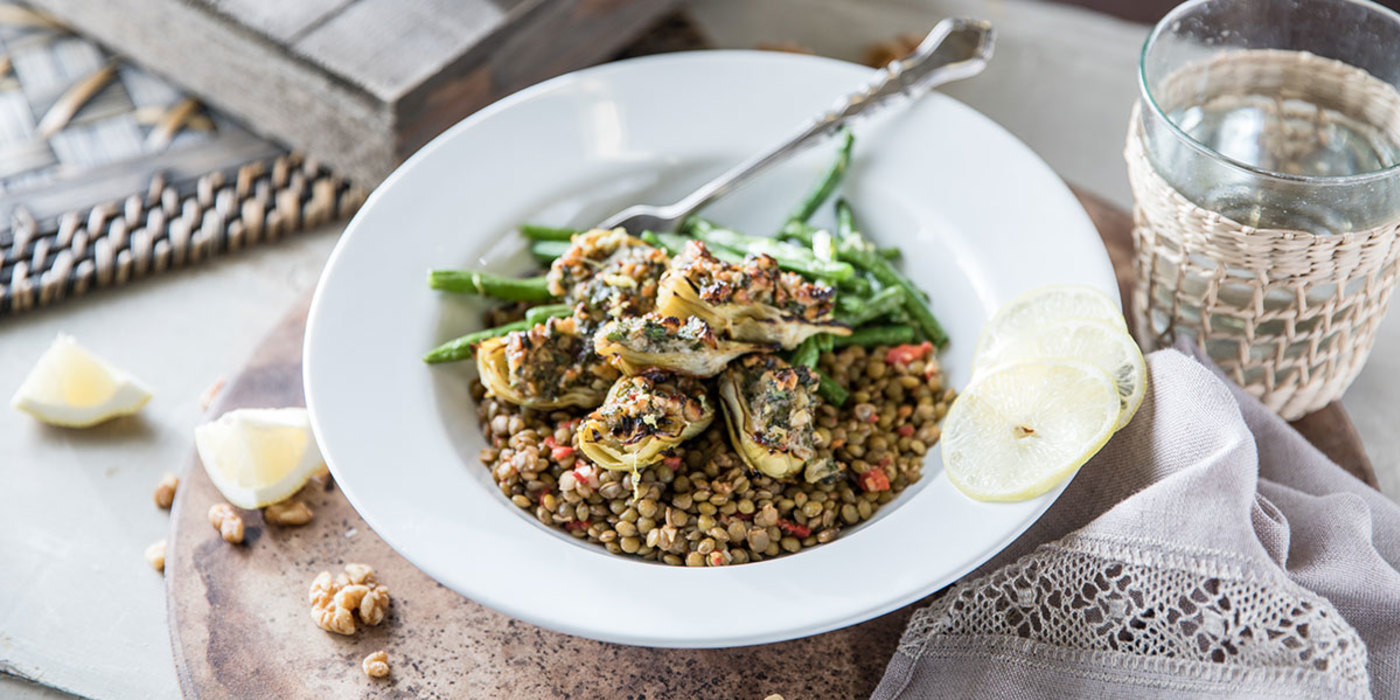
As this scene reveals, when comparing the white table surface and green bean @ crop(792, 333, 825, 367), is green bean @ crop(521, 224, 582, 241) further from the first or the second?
the white table surface

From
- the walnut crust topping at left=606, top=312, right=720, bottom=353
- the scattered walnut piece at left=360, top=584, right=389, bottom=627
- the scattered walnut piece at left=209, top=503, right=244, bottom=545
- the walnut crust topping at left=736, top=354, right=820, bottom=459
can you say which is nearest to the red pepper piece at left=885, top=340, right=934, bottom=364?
the walnut crust topping at left=736, top=354, right=820, bottom=459

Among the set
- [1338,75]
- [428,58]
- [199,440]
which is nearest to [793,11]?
[428,58]

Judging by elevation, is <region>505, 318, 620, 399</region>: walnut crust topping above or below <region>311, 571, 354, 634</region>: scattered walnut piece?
above

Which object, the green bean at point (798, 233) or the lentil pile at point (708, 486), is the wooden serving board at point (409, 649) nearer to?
the lentil pile at point (708, 486)

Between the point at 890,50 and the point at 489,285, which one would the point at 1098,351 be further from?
the point at 890,50

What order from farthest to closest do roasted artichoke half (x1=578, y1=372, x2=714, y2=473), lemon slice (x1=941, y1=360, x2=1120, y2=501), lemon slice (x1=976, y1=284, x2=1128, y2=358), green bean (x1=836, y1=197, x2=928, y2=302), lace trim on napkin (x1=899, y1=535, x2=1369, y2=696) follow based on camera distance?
green bean (x1=836, y1=197, x2=928, y2=302), lemon slice (x1=976, y1=284, x2=1128, y2=358), roasted artichoke half (x1=578, y1=372, x2=714, y2=473), lemon slice (x1=941, y1=360, x2=1120, y2=501), lace trim on napkin (x1=899, y1=535, x2=1369, y2=696)

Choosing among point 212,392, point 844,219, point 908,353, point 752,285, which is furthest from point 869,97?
point 212,392

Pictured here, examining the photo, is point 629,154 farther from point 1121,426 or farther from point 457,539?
point 1121,426
